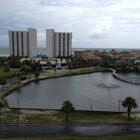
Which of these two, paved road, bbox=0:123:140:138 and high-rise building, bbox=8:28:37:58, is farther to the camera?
high-rise building, bbox=8:28:37:58

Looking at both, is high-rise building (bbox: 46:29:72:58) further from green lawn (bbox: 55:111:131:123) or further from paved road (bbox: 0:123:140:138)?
paved road (bbox: 0:123:140:138)

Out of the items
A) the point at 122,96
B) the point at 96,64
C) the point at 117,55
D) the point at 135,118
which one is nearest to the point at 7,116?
the point at 135,118

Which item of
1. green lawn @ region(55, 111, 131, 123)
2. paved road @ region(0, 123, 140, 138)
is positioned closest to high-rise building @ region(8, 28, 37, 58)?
green lawn @ region(55, 111, 131, 123)

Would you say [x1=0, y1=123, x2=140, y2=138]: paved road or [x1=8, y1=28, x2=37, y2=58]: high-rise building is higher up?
[x1=8, y1=28, x2=37, y2=58]: high-rise building

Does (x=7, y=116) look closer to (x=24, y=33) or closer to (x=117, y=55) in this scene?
(x=24, y=33)

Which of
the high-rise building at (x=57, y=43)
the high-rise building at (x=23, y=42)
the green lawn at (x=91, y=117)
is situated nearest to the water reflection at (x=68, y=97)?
the green lawn at (x=91, y=117)

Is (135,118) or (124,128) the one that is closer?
(124,128)

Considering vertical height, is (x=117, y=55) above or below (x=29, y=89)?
above
